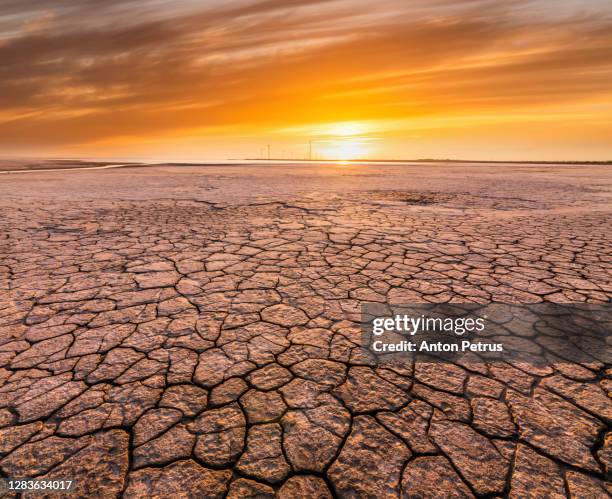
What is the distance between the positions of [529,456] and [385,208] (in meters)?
5.70

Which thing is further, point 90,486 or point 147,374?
point 147,374

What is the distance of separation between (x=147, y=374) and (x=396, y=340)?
1.50 metres

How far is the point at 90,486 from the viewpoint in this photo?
48.0 inches

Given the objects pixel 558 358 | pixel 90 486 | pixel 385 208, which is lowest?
pixel 90 486

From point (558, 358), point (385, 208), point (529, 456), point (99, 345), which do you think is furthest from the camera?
point (385, 208)

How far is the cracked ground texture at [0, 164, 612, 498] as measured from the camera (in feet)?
4.17

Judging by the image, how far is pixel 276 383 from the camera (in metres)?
1.73

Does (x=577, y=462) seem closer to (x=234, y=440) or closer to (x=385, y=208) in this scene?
(x=234, y=440)

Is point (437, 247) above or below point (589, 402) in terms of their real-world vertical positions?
above

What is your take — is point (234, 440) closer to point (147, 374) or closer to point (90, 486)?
point (90, 486)

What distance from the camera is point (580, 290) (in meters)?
2.78

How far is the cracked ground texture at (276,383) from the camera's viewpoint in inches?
50.1

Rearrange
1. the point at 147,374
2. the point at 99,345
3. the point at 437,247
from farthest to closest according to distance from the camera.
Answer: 1. the point at 437,247
2. the point at 99,345
3. the point at 147,374

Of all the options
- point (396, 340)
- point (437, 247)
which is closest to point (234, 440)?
point (396, 340)
